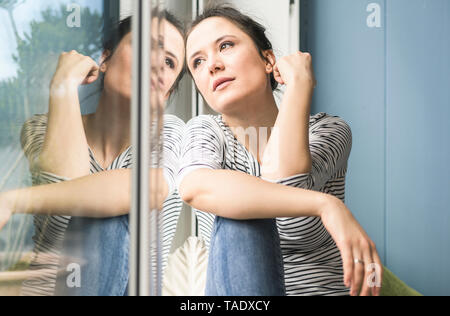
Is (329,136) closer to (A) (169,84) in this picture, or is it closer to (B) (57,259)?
(A) (169,84)

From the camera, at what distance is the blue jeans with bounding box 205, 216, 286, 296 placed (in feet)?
2.78

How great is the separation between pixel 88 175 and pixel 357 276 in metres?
0.59

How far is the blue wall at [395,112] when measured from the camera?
86 cm

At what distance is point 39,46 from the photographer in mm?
862

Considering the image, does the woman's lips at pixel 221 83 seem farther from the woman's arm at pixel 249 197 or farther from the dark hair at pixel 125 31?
the woman's arm at pixel 249 197

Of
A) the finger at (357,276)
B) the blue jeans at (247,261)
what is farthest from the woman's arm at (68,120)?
the finger at (357,276)

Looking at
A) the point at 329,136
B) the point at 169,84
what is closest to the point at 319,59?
the point at 329,136

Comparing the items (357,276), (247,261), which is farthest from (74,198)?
(357,276)

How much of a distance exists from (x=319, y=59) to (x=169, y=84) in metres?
0.32

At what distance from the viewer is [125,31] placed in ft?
2.78

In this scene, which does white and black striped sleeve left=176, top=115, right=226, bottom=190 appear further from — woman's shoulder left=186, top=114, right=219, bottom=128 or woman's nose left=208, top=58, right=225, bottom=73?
woman's nose left=208, top=58, right=225, bottom=73

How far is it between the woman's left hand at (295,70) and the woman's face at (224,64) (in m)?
0.04

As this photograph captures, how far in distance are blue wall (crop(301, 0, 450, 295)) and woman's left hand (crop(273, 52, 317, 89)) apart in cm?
1

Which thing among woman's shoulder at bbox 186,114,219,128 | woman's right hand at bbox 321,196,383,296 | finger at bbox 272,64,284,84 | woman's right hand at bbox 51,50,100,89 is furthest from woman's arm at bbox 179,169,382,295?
woman's right hand at bbox 51,50,100,89
